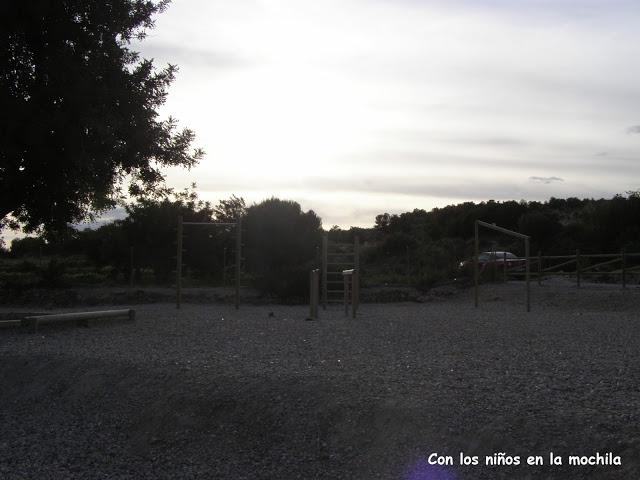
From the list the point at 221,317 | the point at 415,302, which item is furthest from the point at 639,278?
the point at 221,317

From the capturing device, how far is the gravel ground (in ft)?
18.8

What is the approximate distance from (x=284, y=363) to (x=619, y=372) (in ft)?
12.4

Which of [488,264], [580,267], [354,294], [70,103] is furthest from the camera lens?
[488,264]

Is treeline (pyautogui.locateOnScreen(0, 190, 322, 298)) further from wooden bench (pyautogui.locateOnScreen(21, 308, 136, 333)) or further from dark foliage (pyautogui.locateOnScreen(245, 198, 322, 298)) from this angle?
wooden bench (pyautogui.locateOnScreen(21, 308, 136, 333))

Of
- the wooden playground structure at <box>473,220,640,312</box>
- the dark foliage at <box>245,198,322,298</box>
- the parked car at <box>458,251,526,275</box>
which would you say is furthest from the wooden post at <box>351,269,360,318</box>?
the parked car at <box>458,251,526,275</box>

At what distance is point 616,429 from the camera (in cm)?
546

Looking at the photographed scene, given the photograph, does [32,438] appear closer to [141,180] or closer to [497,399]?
[497,399]

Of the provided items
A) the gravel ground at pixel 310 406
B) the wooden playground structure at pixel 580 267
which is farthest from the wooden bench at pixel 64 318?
the wooden playground structure at pixel 580 267

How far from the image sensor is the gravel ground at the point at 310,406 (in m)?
5.72

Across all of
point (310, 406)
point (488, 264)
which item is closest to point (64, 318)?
point (310, 406)

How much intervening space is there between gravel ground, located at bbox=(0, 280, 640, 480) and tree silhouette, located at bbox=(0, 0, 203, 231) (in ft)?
10.4

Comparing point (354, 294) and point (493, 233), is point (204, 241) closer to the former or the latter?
point (354, 294)

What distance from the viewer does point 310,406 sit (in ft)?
22.5

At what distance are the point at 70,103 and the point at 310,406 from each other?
8183 mm
